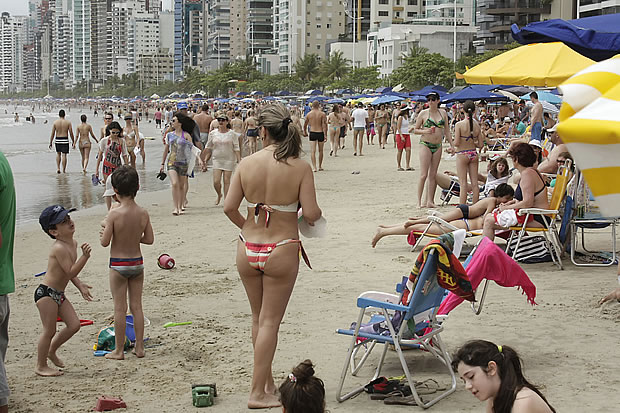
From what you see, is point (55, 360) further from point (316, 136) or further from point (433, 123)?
point (316, 136)

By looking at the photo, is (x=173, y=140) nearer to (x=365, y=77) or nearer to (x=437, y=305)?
(x=437, y=305)

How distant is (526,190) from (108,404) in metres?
4.81

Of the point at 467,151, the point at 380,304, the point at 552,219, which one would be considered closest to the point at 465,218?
the point at 552,219

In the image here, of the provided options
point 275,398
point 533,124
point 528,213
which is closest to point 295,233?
point 275,398

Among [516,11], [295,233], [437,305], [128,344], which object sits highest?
[516,11]

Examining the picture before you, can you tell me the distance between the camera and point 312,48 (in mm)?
140000

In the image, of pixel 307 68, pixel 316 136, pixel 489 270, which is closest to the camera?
pixel 489 270

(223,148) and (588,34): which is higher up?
(588,34)

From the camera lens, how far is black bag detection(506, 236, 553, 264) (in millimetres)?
8219

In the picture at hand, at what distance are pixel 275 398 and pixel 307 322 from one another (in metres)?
1.68

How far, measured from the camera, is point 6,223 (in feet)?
12.9

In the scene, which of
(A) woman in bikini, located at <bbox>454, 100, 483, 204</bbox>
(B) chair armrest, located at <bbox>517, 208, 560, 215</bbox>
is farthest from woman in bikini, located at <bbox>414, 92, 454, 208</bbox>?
(B) chair armrest, located at <bbox>517, 208, 560, 215</bbox>

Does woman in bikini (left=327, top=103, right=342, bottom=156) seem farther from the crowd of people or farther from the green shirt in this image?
the green shirt

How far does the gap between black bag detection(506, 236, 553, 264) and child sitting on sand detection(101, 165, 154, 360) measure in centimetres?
415
